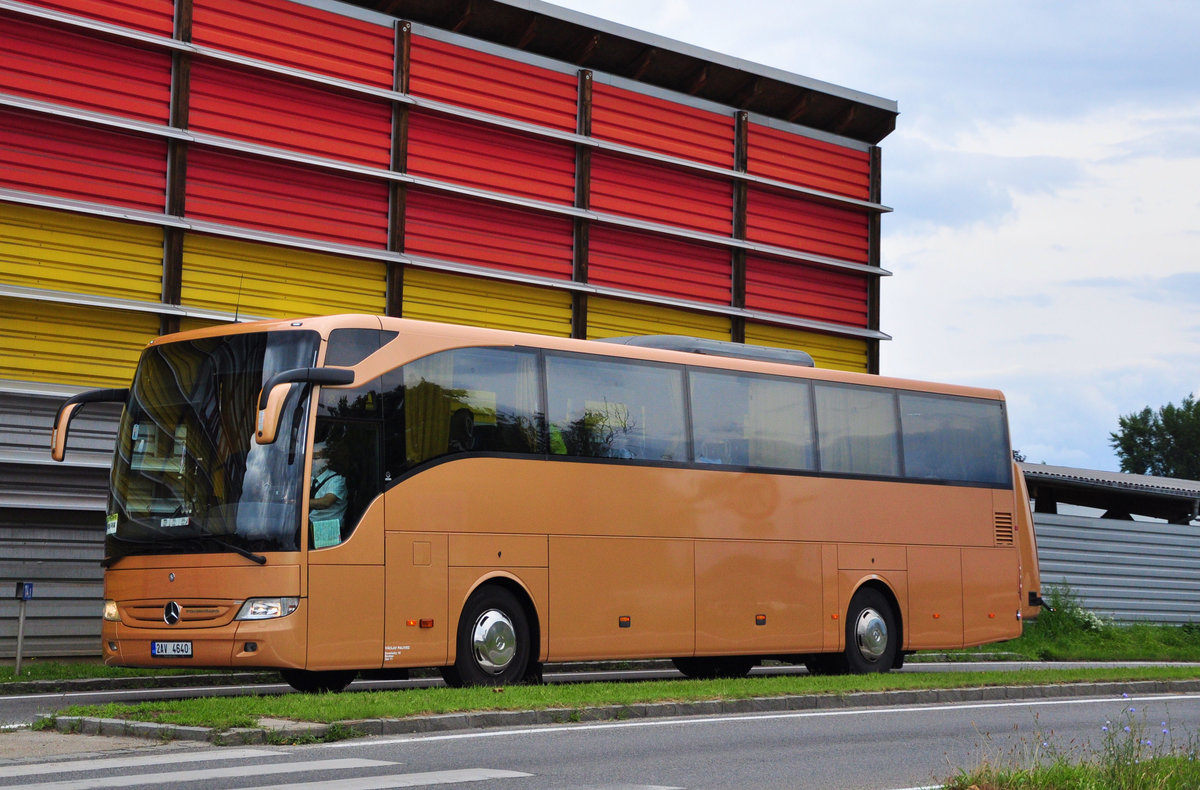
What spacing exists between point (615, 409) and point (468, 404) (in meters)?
2.10

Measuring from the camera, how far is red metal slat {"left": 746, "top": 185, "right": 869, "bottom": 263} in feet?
92.2

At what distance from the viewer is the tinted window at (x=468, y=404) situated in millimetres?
14594

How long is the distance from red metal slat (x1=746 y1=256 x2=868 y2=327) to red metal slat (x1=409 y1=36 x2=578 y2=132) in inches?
195

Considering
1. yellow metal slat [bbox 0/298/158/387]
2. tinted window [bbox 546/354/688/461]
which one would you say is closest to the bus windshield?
tinted window [bbox 546/354/688/461]

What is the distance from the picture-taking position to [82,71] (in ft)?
66.2

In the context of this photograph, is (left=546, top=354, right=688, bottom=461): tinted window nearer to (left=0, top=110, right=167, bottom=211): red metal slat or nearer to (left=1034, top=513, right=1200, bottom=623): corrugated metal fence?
(left=0, top=110, right=167, bottom=211): red metal slat

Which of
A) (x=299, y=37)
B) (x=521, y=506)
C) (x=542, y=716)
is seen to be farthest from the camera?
(x=299, y=37)

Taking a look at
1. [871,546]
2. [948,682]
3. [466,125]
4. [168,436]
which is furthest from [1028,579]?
[168,436]

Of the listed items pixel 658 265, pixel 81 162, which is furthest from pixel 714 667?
pixel 81 162

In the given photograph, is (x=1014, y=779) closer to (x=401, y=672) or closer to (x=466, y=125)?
(x=401, y=672)

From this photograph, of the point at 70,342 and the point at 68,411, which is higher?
the point at 70,342

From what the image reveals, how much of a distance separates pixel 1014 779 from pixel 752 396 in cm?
1024

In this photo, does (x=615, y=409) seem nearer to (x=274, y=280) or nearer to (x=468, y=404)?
(x=468, y=404)

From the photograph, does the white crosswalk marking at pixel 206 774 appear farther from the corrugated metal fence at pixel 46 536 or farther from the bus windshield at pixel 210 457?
the corrugated metal fence at pixel 46 536
